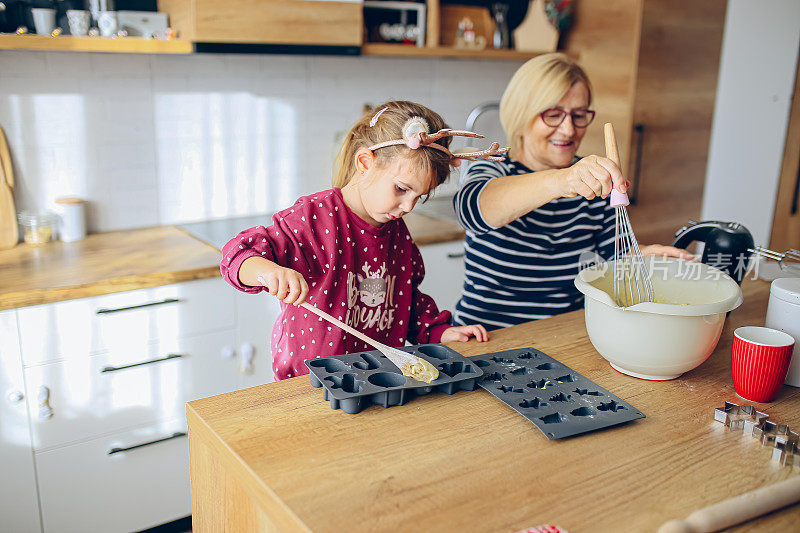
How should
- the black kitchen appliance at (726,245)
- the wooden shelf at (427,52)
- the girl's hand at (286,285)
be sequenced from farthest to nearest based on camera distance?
1. the wooden shelf at (427,52)
2. the black kitchen appliance at (726,245)
3. the girl's hand at (286,285)

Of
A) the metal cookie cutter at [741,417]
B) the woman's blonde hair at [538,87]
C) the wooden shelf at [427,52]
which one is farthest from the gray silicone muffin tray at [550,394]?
the wooden shelf at [427,52]

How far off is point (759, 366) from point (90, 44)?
6.36 ft

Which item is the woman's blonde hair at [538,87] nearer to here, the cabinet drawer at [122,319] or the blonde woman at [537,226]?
the blonde woman at [537,226]

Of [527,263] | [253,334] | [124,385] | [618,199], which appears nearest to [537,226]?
[527,263]

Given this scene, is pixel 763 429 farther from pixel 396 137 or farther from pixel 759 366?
pixel 396 137

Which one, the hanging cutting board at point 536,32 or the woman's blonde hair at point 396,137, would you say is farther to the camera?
the hanging cutting board at point 536,32

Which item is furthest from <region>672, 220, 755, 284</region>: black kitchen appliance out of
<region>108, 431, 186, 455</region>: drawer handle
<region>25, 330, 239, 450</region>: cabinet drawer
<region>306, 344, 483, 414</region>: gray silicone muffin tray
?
<region>108, 431, 186, 455</region>: drawer handle

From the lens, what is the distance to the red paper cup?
1.17m

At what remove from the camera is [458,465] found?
963 millimetres

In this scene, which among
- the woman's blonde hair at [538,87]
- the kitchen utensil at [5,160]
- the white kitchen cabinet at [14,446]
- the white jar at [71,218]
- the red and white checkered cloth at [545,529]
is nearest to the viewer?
the red and white checkered cloth at [545,529]

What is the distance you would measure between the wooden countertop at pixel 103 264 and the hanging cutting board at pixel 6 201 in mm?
41

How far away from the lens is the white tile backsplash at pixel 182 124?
7.64ft

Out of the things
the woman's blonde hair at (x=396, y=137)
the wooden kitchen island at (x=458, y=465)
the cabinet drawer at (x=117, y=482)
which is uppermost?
the woman's blonde hair at (x=396, y=137)

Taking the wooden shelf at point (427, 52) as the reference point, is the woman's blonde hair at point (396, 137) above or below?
below
